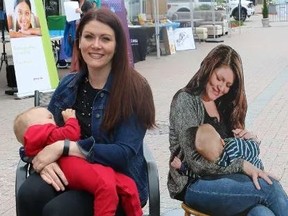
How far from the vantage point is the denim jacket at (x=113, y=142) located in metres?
2.62

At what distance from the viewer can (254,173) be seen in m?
2.57

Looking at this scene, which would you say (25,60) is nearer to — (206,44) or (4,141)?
(4,141)

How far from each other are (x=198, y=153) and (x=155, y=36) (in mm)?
11897

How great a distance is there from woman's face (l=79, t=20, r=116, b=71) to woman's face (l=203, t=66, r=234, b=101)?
0.49 metres

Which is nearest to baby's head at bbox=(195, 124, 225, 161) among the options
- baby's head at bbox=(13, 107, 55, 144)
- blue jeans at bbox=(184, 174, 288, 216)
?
blue jeans at bbox=(184, 174, 288, 216)

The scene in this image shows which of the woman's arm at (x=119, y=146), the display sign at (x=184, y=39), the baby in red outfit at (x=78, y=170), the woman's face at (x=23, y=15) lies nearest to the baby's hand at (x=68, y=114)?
the baby in red outfit at (x=78, y=170)

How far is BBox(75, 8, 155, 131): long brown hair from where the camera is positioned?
2.71m

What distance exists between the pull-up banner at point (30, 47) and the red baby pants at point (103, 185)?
20.0 ft

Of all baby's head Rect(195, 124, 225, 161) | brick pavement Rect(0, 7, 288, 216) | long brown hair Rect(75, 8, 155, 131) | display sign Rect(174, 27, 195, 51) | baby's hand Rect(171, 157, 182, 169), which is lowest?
brick pavement Rect(0, 7, 288, 216)

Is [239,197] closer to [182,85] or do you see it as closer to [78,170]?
[78,170]

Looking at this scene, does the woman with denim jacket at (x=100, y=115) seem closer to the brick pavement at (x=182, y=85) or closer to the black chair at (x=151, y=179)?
the black chair at (x=151, y=179)

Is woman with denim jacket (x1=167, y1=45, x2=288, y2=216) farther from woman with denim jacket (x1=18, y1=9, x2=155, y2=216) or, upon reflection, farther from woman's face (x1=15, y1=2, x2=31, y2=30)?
woman's face (x1=15, y1=2, x2=31, y2=30)

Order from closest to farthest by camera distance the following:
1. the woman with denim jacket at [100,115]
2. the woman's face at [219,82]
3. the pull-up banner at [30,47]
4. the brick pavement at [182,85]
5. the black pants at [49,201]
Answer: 1. the black pants at [49,201]
2. the woman with denim jacket at [100,115]
3. the woman's face at [219,82]
4. the brick pavement at [182,85]
5. the pull-up banner at [30,47]

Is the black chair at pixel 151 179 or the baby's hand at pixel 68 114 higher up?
the baby's hand at pixel 68 114
